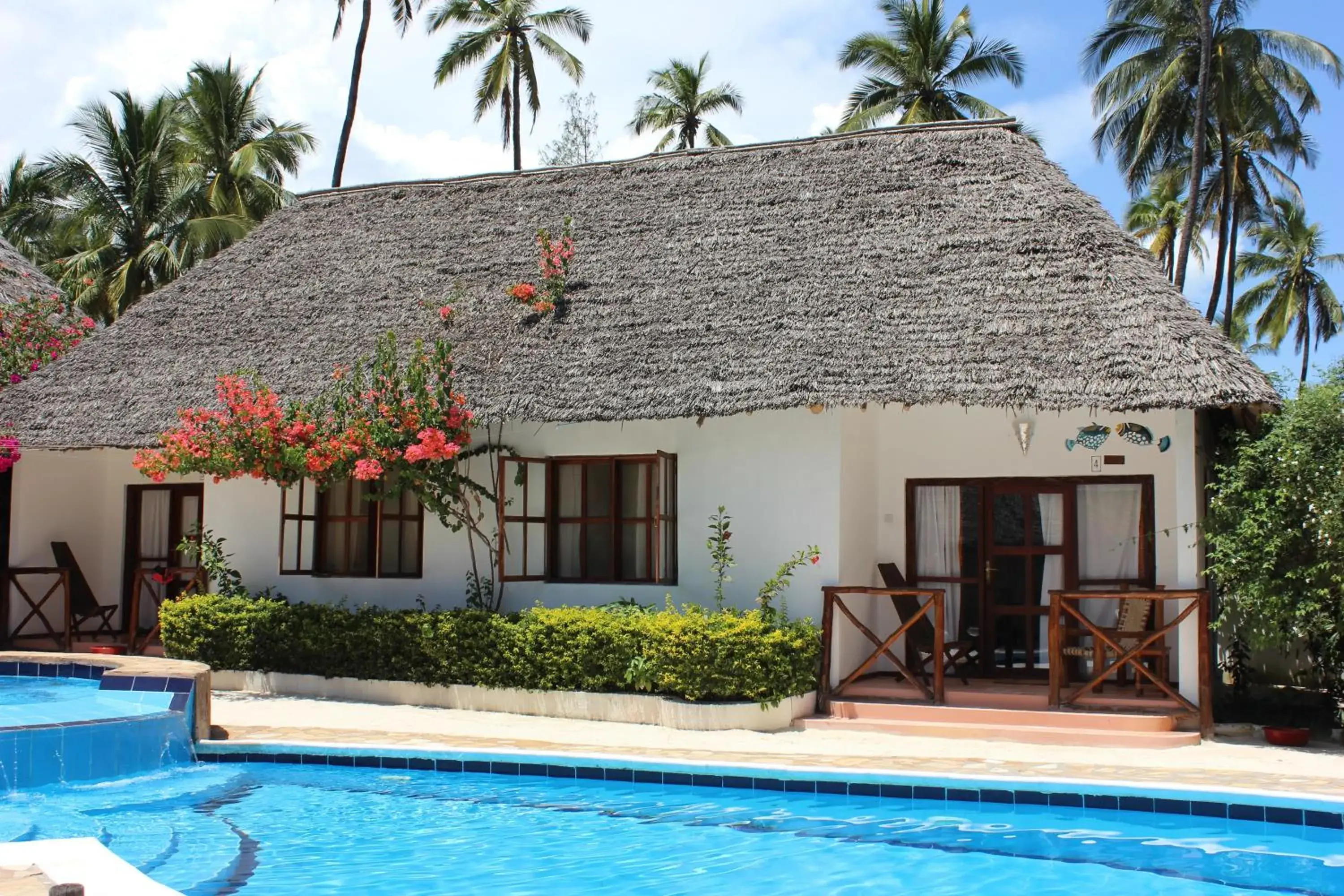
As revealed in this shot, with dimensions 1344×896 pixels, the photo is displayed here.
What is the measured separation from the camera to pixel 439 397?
10.1 metres

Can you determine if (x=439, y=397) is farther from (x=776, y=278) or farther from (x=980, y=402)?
(x=980, y=402)

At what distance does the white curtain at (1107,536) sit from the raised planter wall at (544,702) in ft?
8.91

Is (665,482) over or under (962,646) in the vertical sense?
over

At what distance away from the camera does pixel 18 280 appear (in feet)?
53.2

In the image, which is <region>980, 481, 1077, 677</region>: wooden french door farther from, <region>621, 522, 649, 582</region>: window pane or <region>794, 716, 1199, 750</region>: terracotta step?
<region>621, 522, 649, 582</region>: window pane

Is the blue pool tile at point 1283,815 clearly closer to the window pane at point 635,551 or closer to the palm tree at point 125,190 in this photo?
the window pane at point 635,551

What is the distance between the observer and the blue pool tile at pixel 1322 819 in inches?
254

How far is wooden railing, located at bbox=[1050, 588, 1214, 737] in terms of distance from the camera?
876cm

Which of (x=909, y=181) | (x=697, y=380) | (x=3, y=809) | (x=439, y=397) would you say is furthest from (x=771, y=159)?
(x=3, y=809)

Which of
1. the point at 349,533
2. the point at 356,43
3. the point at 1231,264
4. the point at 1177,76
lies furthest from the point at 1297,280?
the point at 349,533

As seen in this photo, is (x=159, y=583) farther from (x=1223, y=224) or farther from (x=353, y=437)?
(x=1223, y=224)

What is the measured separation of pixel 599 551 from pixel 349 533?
8.72 feet

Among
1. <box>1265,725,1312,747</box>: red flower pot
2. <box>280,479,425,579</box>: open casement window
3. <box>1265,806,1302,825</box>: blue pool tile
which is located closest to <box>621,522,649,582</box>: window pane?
<box>280,479,425,579</box>: open casement window

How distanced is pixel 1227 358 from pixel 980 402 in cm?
178
